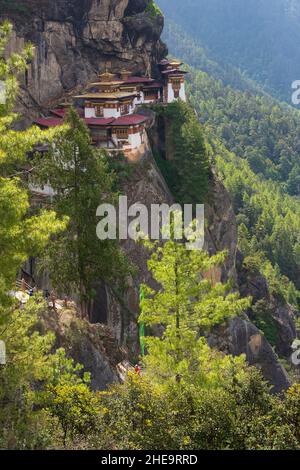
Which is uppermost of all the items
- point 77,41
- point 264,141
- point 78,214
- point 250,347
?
point 264,141

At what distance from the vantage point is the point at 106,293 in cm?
3597

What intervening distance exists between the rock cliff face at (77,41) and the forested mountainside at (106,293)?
0.41ft

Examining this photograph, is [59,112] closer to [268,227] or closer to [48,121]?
[48,121]

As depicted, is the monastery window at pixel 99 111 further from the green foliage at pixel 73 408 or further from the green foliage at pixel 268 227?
the green foliage at pixel 73 408

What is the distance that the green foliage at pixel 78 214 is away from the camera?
24.9 m

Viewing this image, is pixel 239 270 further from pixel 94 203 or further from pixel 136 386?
pixel 136 386

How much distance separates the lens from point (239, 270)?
67.3 m

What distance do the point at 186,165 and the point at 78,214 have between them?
29.9 meters

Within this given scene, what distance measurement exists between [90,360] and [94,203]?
21.3 ft

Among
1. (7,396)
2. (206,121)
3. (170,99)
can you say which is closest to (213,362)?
(7,396)

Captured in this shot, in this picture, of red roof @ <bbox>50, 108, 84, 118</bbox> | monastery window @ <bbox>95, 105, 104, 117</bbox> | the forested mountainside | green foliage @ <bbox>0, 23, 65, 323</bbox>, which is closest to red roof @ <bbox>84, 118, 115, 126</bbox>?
monastery window @ <bbox>95, 105, 104, 117</bbox>

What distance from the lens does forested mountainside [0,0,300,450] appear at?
1380cm

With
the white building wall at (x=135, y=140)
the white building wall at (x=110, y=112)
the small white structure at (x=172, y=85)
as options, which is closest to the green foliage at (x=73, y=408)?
the white building wall at (x=135, y=140)

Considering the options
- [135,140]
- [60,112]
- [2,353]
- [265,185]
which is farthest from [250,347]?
[265,185]
